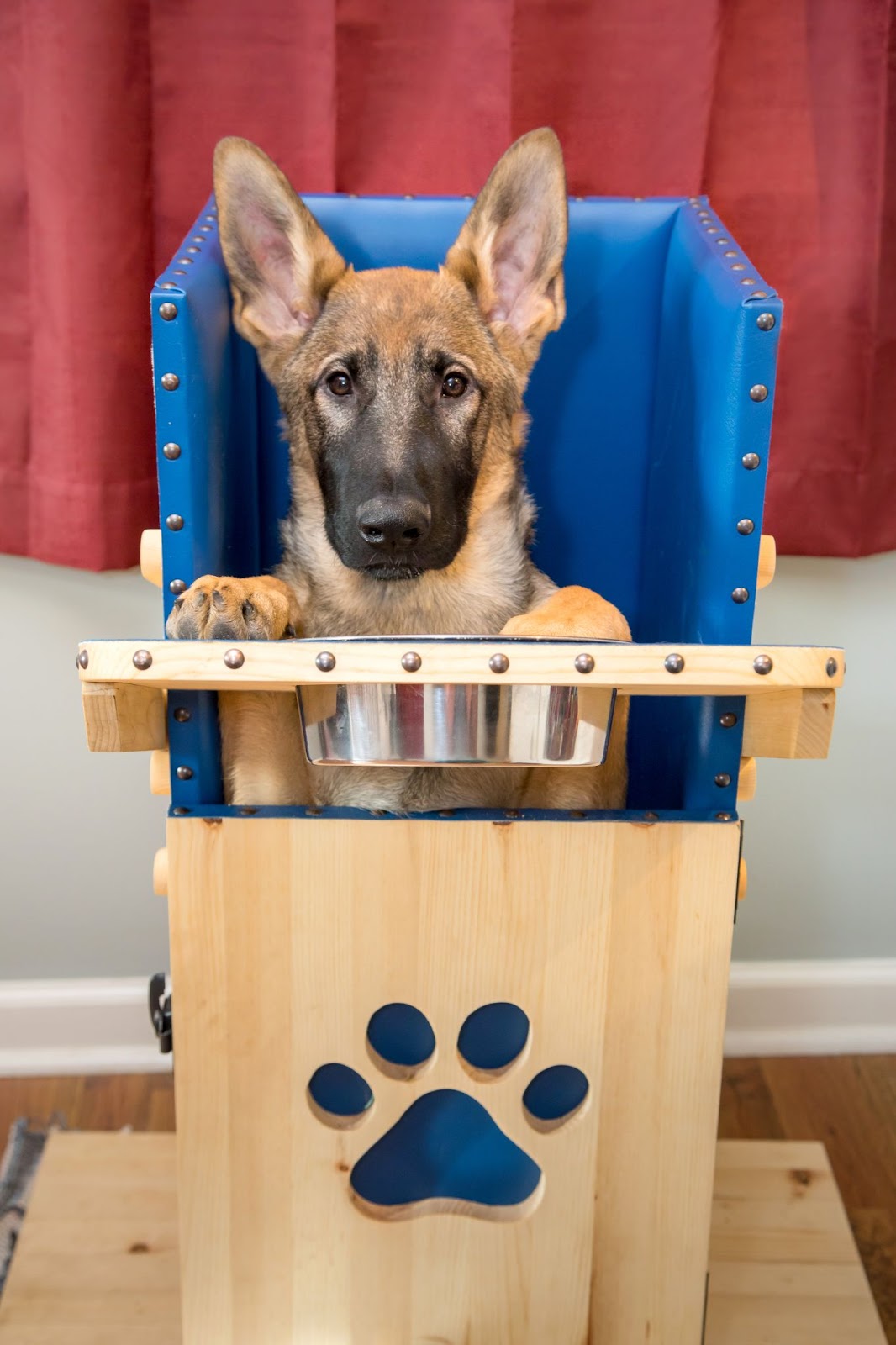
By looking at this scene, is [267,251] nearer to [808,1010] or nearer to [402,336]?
[402,336]

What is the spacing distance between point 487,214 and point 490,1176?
1.45m

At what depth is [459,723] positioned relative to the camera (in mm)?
1365

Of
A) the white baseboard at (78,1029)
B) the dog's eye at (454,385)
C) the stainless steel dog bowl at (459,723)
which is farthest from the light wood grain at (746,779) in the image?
the white baseboard at (78,1029)

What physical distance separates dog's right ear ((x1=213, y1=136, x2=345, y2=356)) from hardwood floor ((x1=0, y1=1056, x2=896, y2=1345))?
1.75m

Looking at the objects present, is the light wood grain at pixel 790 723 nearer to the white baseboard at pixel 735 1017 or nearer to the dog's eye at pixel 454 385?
the dog's eye at pixel 454 385

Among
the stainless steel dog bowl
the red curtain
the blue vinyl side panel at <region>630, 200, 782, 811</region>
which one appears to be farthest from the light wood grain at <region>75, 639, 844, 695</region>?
the red curtain

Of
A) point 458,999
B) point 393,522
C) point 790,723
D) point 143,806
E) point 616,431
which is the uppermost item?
Answer: point 616,431

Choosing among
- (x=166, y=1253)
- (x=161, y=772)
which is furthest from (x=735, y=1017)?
(x=161, y=772)

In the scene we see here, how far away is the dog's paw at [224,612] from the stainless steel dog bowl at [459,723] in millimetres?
132

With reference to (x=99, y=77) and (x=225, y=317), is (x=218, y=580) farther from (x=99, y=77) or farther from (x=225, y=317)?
(x=99, y=77)

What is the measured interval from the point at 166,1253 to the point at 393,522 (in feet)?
4.91

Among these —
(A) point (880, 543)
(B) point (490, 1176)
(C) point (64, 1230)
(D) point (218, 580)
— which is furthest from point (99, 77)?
(C) point (64, 1230)

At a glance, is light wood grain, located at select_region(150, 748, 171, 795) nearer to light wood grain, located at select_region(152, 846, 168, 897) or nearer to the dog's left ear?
light wood grain, located at select_region(152, 846, 168, 897)

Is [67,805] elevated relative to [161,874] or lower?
lower
